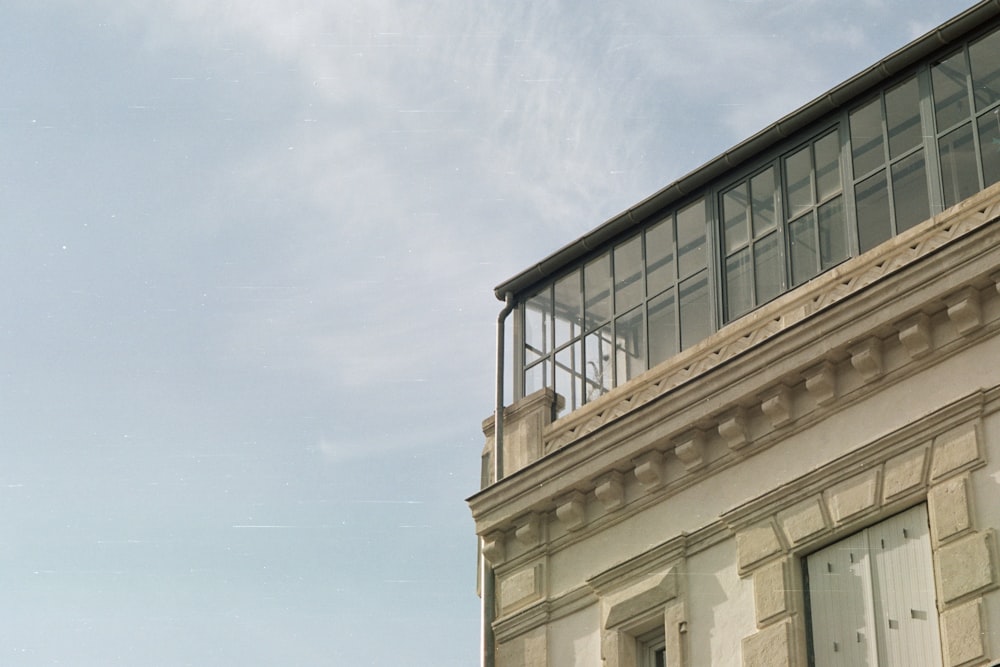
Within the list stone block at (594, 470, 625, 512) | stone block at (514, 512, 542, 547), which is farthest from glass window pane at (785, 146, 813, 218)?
stone block at (514, 512, 542, 547)

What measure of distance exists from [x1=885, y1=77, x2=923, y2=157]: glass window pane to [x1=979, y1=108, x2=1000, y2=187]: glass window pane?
836mm

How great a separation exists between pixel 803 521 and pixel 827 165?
4.41 m

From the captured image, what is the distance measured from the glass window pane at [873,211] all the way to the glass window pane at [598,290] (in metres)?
3.71

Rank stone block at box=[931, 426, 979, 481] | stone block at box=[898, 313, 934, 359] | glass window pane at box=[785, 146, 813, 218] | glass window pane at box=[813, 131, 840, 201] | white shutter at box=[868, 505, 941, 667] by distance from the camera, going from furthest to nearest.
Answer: glass window pane at box=[785, 146, 813, 218] < glass window pane at box=[813, 131, 840, 201] < stone block at box=[898, 313, 934, 359] < stone block at box=[931, 426, 979, 481] < white shutter at box=[868, 505, 941, 667]

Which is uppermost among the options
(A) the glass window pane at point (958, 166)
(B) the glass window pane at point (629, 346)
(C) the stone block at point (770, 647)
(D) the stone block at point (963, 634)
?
(A) the glass window pane at point (958, 166)

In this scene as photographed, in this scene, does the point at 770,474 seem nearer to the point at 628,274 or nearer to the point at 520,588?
the point at 520,588

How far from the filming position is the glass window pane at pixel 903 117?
2694 cm

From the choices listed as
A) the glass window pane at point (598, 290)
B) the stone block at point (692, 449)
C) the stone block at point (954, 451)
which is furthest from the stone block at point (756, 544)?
the glass window pane at point (598, 290)

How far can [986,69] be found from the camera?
26.5 metres

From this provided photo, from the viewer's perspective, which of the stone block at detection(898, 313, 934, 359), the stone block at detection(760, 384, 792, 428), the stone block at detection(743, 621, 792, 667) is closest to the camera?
the stone block at detection(743, 621, 792, 667)

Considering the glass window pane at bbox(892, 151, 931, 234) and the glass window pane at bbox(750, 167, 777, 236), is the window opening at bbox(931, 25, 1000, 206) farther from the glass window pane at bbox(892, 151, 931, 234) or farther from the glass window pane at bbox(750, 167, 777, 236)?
the glass window pane at bbox(750, 167, 777, 236)

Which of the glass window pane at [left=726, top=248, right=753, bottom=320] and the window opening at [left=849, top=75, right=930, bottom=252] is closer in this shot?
the window opening at [left=849, top=75, right=930, bottom=252]

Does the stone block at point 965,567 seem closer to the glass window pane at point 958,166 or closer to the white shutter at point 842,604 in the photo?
the white shutter at point 842,604

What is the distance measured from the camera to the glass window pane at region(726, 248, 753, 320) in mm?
27750
